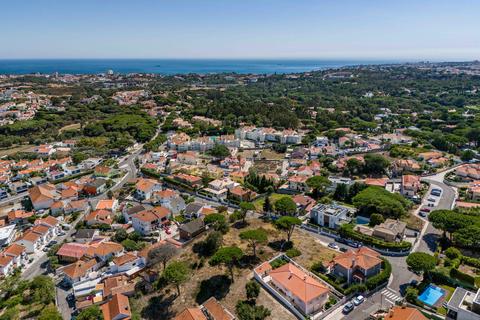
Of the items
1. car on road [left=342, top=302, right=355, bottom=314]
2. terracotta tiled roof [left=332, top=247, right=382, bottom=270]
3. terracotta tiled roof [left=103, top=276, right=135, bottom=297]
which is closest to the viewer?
car on road [left=342, top=302, right=355, bottom=314]

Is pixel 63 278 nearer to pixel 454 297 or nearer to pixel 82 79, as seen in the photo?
pixel 454 297

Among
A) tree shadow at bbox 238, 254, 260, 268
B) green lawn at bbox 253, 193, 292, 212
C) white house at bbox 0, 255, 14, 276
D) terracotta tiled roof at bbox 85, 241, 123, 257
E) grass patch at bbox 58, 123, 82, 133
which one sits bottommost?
white house at bbox 0, 255, 14, 276

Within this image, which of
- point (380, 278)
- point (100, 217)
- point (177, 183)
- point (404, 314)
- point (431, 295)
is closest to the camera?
point (404, 314)

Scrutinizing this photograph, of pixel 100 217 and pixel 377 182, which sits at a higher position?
pixel 377 182

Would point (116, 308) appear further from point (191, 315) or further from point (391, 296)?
point (391, 296)

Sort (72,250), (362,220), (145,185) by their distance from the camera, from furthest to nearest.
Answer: (145,185) → (362,220) → (72,250)

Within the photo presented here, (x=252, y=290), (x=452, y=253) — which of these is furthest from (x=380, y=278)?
(x=252, y=290)

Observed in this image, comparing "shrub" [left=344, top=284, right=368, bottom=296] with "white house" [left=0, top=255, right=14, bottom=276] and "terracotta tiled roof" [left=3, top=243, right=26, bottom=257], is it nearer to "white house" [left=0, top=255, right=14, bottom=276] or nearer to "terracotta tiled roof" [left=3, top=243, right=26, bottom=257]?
"white house" [left=0, top=255, right=14, bottom=276]

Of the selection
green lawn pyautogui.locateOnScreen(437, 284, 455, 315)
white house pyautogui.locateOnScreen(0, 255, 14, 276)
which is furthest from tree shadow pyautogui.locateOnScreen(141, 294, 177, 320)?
green lawn pyautogui.locateOnScreen(437, 284, 455, 315)
